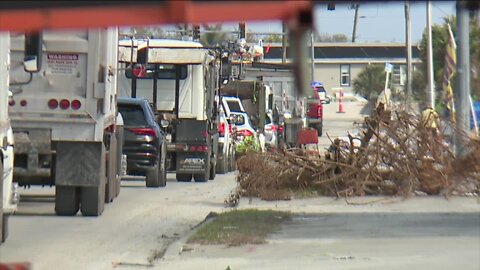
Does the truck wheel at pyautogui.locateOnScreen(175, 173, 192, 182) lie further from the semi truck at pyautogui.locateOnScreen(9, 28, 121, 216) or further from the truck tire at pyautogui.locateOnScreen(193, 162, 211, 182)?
the semi truck at pyautogui.locateOnScreen(9, 28, 121, 216)

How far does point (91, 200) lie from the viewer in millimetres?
14969

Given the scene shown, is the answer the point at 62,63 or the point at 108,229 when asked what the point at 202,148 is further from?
the point at 108,229

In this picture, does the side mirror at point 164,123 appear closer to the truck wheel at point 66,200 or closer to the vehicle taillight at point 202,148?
the vehicle taillight at point 202,148

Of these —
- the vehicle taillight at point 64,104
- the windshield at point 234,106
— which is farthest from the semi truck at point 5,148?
the windshield at point 234,106

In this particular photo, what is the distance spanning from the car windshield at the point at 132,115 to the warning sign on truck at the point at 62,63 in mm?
5495

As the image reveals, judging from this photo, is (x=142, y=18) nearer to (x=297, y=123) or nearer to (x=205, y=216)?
(x=205, y=216)

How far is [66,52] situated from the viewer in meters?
14.6

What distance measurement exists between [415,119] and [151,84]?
925 centimetres

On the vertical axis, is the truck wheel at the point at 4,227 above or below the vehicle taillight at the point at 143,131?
below

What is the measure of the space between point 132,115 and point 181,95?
3.98 metres

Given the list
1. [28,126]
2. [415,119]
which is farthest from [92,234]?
[415,119]

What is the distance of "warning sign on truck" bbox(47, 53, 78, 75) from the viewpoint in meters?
14.6

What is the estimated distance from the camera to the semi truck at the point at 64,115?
1455 cm

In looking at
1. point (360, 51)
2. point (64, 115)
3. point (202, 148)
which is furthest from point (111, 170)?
point (360, 51)
